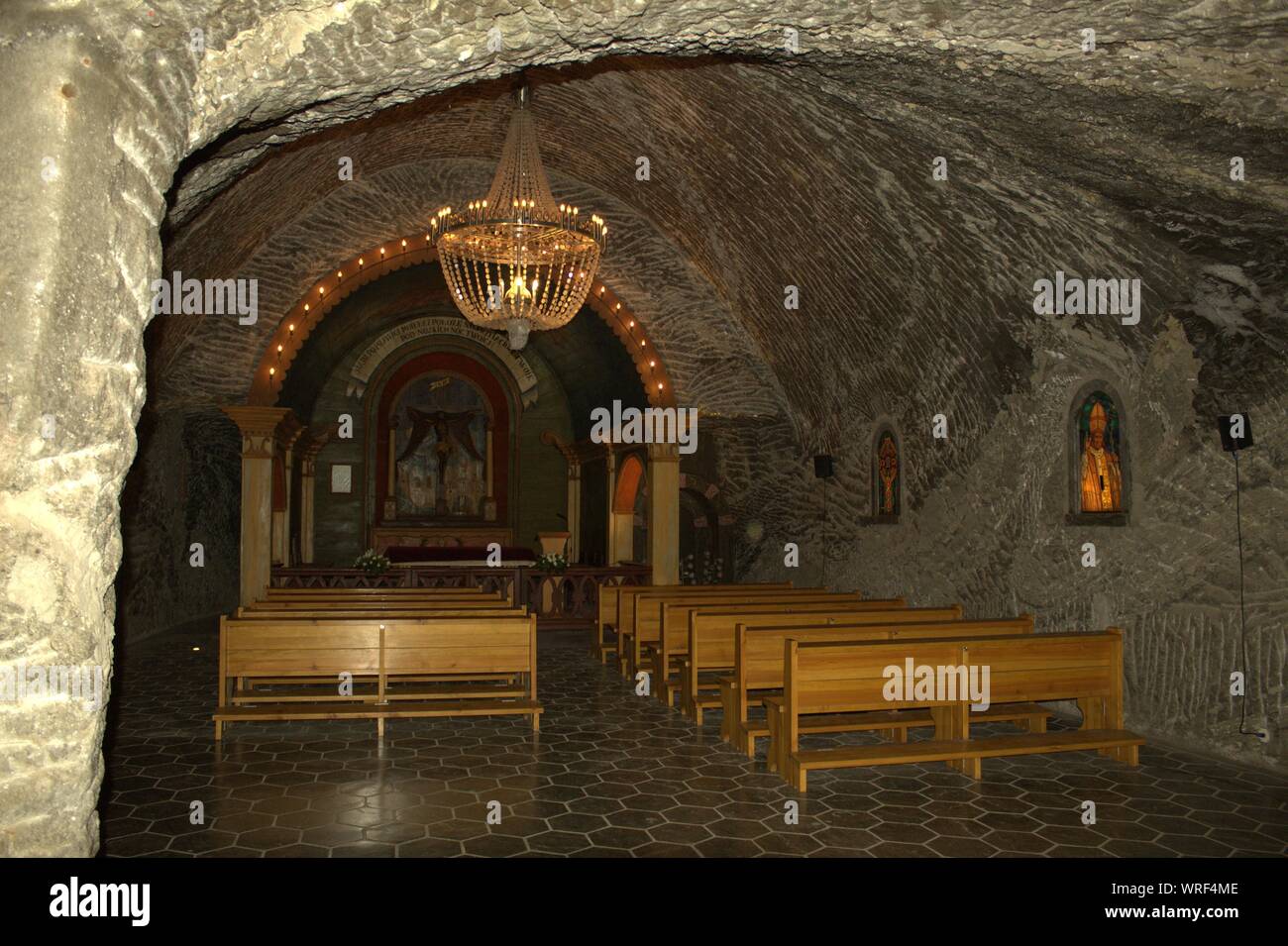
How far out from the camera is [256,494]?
1365 cm

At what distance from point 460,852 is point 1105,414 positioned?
21.1 feet

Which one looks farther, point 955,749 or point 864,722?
point 864,722

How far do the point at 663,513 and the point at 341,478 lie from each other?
7.83 meters

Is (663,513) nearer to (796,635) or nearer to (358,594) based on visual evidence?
(358,594)

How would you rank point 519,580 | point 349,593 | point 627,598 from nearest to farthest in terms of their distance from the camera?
point 349,593 < point 627,598 < point 519,580

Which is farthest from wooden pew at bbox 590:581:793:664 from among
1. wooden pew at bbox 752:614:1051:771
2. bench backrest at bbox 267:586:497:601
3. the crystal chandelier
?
wooden pew at bbox 752:614:1051:771

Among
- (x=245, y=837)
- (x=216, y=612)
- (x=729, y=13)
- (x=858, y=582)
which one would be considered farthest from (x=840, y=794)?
(x=216, y=612)

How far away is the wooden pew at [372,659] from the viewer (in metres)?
7.33

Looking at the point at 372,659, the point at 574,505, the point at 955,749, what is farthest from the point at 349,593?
the point at 574,505

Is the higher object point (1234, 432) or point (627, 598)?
point (1234, 432)

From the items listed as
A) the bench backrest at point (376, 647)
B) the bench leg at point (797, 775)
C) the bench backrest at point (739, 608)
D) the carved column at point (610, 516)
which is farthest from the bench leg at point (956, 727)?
the carved column at point (610, 516)

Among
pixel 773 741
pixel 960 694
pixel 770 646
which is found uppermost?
pixel 770 646

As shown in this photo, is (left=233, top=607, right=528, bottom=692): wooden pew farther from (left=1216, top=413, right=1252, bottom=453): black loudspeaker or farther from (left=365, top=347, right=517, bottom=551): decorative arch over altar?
(left=365, top=347, right=517, bottom=551): decorative arch over altar

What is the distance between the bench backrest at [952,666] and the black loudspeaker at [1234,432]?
5.06ft
